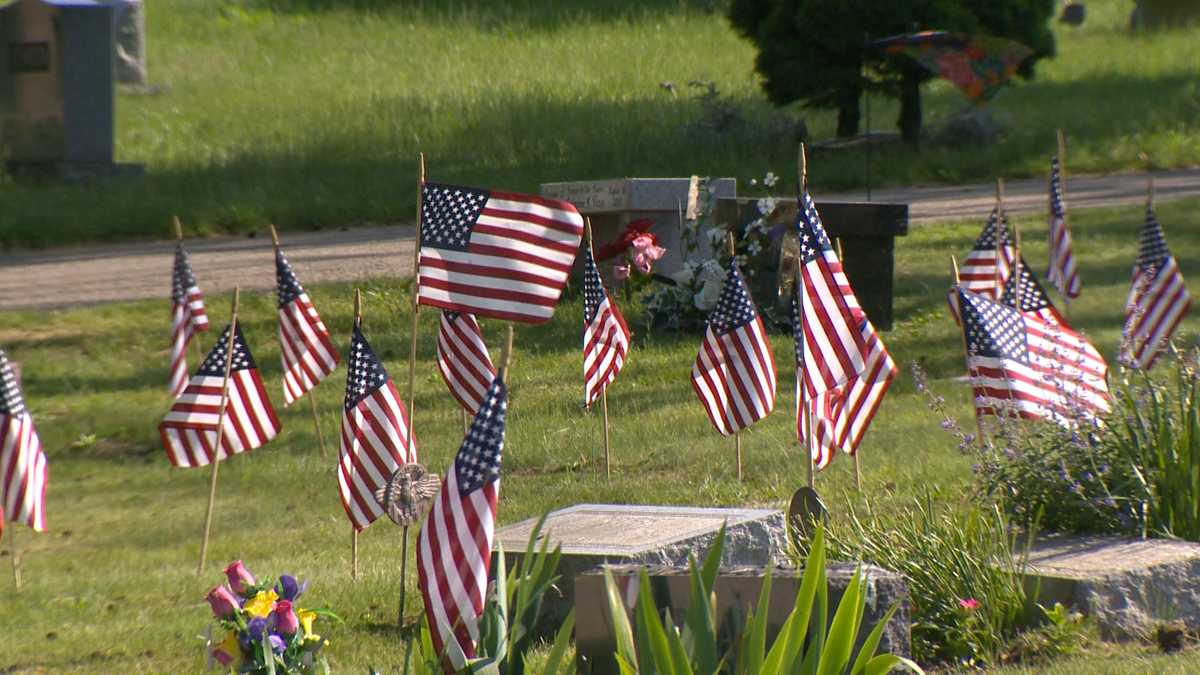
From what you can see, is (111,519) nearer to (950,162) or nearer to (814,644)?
(814,644)

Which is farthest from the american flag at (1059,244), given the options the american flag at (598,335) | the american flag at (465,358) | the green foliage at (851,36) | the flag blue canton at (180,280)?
the green foliage at (851,36)

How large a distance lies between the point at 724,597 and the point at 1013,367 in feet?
11.2

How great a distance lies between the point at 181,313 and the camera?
12523mm

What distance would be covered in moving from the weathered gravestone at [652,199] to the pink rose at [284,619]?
1018 centimetres

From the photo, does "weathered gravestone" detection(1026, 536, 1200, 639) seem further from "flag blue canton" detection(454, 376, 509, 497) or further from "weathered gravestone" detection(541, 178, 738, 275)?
"weathered gravestone" detection(541, 178, 738, 275)

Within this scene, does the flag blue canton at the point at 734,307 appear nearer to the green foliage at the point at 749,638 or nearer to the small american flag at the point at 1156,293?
the small american flag at the point at 1156,293

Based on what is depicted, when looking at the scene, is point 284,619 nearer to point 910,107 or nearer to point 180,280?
point 180,280

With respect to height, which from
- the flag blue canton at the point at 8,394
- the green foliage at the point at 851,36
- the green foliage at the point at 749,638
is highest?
the green foliage at the point at 851,36

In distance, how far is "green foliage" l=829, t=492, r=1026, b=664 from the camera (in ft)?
20.7

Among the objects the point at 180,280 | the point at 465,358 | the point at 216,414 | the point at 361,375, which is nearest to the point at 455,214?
the point at 361,375

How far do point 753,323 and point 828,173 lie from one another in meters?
12.3

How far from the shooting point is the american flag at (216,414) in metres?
9.33

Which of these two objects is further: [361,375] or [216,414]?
[216,414]

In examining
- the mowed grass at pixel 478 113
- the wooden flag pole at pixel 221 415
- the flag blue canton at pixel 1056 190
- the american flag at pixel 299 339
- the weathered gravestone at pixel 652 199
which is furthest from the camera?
the mowed grass at pixel 478 113
